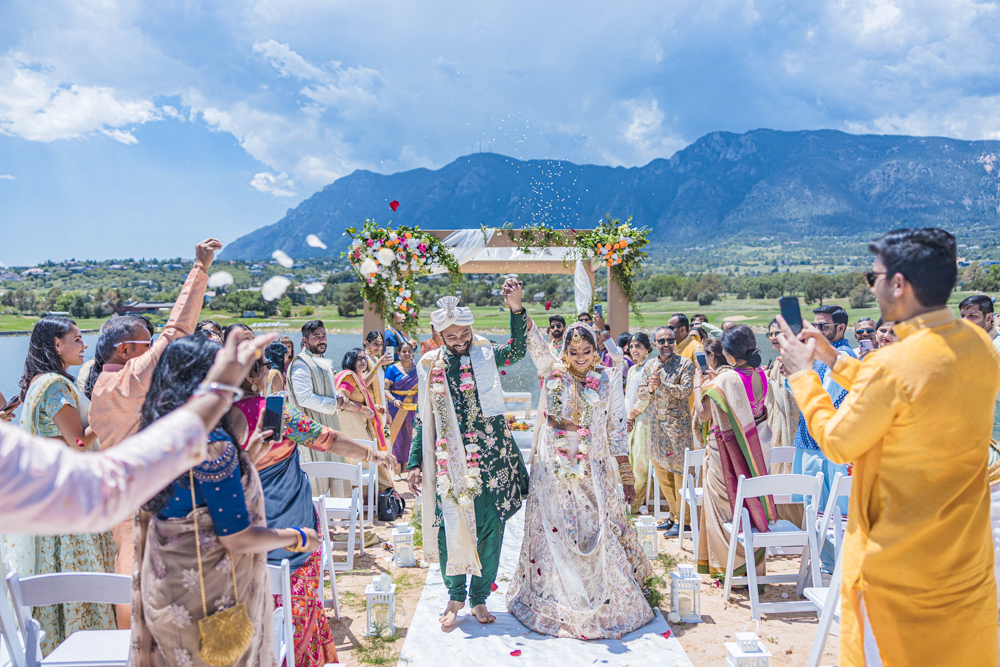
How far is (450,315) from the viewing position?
410 centimetres

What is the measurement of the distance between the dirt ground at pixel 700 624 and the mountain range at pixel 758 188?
96.4 metres

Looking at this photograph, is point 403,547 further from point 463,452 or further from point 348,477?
point 463,452

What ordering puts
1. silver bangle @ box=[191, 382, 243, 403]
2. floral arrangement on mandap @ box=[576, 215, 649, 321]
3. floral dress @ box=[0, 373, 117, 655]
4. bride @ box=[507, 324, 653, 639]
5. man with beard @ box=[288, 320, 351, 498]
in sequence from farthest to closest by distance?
floral arrangement on mandap @ box=[576, 215, 649, 321] → man with beard @ box=[288, 320, 351, 498] → bride @ box=[507, 324, 653, 639] → floral dress @ box=[0, 373, 117, 655] → silver bangle @ box=[191, 382, 243, 403]

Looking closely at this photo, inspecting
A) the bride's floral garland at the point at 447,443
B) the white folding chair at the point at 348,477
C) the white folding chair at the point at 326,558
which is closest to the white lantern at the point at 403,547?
the white folding chair at the point at 348,477

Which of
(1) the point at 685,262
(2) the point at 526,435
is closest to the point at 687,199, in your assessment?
(1) the point at 685,262

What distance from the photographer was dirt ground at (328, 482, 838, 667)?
373cm

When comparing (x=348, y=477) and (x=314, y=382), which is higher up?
(x=314, y=382)

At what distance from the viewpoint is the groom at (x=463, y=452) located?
13.4ft

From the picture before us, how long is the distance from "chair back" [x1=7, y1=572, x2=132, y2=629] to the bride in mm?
2519

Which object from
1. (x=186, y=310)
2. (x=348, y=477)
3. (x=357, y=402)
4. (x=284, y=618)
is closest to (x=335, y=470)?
(x=348, y=477)

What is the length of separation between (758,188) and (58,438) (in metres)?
169

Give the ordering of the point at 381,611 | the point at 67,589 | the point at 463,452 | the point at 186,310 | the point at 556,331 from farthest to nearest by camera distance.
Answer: the point at 556,331 < the point at 463,452 < the point at 381,611 < the point at 186,310 < the point at 67,589

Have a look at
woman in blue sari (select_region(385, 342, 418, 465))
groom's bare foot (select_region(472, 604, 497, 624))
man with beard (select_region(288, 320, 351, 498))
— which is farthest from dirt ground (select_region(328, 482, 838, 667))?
woman in blue sari (select_region(385, 342, 418, 465))

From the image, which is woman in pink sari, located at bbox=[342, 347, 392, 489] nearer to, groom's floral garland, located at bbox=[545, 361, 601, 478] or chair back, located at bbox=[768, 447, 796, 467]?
groom's floral garland, located at bbox=[545, 361, 601, 478]
